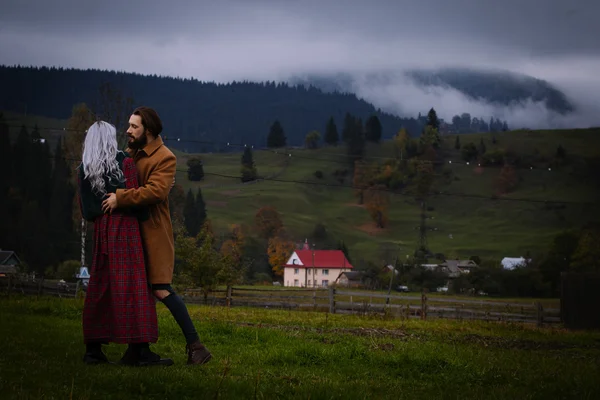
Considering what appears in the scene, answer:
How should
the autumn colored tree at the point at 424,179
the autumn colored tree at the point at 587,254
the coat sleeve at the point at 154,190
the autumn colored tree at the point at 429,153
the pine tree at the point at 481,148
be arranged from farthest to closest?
the pine tree at the point at 481,148 < the autumn colored tree at the point at 429,153 < the autumn colored tree at the point at 424,179 < the autumn colored tree at the point at 587,254 < the coat sleeve at the point at 154,190

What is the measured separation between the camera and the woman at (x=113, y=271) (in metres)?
6.54

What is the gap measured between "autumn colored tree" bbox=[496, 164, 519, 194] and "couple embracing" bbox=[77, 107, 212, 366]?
155m

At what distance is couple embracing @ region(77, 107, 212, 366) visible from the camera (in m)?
6.56

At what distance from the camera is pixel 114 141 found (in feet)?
22.7

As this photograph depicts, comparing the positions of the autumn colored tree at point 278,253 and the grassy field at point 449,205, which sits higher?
the grassy field at point 449,205

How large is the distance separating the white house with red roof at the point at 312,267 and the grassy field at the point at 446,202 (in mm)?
12670

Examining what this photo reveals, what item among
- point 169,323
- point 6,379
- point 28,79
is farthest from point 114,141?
point 28,79

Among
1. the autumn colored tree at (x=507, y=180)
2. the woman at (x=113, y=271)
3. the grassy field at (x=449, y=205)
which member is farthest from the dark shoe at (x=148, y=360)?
the autumn colored tree at (x=507, y=180)

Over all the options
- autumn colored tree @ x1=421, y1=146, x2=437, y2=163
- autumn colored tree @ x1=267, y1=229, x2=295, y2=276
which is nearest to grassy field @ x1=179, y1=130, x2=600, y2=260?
autumn colored tree @ x1=421, y1=146, x2=437, y2=163

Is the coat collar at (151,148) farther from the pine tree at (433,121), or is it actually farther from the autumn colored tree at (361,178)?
the pine tree at (433,121)

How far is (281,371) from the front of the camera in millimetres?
6758

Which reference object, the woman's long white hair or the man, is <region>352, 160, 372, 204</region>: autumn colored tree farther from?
the woman's long white hair

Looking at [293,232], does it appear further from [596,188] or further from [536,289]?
[536,289]

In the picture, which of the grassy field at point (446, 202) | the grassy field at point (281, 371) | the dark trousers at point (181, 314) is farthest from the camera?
the grassy field at point (446, 202)
